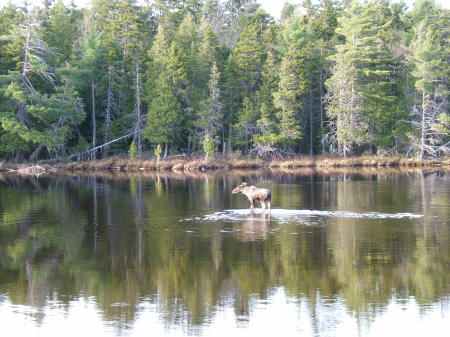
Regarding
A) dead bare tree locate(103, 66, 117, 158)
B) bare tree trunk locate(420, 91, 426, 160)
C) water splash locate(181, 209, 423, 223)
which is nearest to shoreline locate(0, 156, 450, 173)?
bare tree trunk locate(420, 91, 426, 160)

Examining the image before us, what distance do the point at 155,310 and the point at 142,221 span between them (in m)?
12.0

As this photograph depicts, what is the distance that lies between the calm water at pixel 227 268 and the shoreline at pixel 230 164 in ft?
93.7

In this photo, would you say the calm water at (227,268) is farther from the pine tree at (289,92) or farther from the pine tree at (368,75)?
the pine tree at (368,75)

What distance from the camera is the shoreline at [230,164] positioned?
197ft

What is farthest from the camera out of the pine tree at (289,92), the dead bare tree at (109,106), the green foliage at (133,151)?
the dead bare tree at (109,106)

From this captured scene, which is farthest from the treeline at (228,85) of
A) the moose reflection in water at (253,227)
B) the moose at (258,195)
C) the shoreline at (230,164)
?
the moose reflection in water at (253,227)

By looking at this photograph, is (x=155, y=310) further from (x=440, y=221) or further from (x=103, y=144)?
(x=103, y=144)

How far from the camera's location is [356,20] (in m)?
61.0

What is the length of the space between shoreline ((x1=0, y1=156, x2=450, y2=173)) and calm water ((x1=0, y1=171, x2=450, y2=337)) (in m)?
28.6

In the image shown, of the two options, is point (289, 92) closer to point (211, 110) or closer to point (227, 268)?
point (211, 110)

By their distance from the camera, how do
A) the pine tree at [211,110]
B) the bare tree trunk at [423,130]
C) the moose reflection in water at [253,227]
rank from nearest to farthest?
the moose reflection in water at [253,227]
the bare tree trunk at [423,130]
the pine tree at [211,110]

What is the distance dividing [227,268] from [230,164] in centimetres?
4468

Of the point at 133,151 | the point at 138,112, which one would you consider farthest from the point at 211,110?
the point at 133,151

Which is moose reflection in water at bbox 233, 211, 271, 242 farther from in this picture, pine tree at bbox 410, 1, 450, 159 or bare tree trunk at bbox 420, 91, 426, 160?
pine tree at bbox 410, 1, 450, 159
